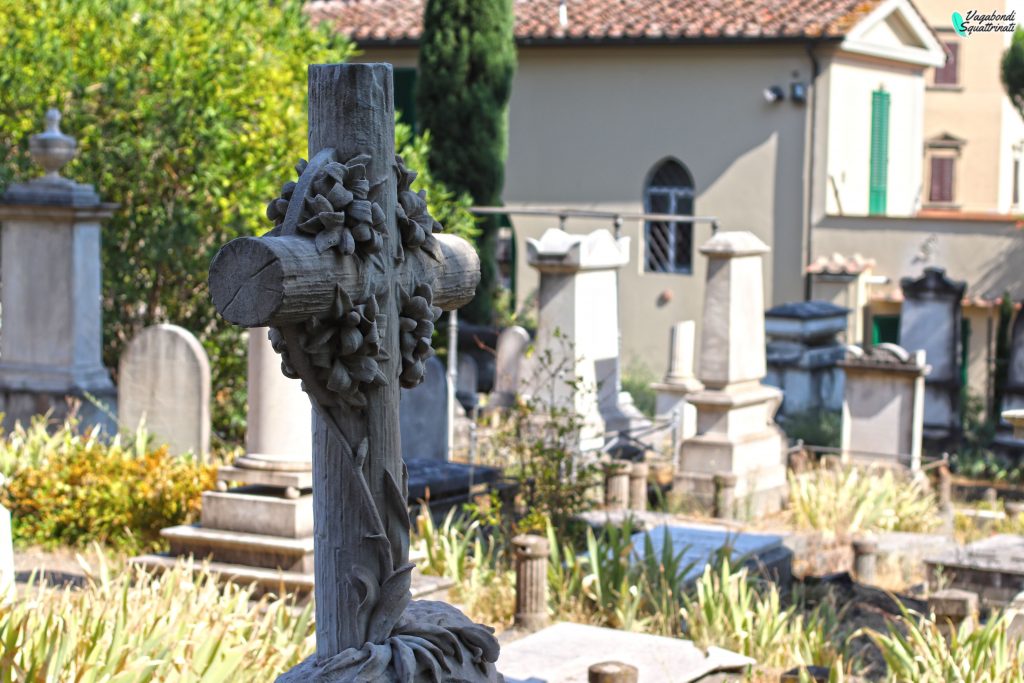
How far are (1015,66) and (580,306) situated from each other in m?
11.2

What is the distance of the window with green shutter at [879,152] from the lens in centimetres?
2397

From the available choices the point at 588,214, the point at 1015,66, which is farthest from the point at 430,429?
the point at 1015,66

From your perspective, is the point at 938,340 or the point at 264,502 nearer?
the point at 264,502

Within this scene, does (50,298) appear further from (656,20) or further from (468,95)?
(656,20)

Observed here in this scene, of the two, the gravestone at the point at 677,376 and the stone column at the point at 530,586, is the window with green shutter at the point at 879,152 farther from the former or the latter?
the stone column at the point at 530,586

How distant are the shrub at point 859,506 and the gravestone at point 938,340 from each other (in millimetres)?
4054

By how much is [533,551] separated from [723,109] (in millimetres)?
16321

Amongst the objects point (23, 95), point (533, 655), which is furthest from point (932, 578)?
point (23, 95)

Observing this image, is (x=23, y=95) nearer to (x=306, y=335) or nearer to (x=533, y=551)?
(x=533, y=551)

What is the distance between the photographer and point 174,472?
31.6ft

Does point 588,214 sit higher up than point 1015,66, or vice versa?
point 1015,66

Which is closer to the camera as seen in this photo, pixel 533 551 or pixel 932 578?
pixel 533 551

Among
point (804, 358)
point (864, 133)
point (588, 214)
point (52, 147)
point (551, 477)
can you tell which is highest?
point (864, 133)

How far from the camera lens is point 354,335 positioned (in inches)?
144
